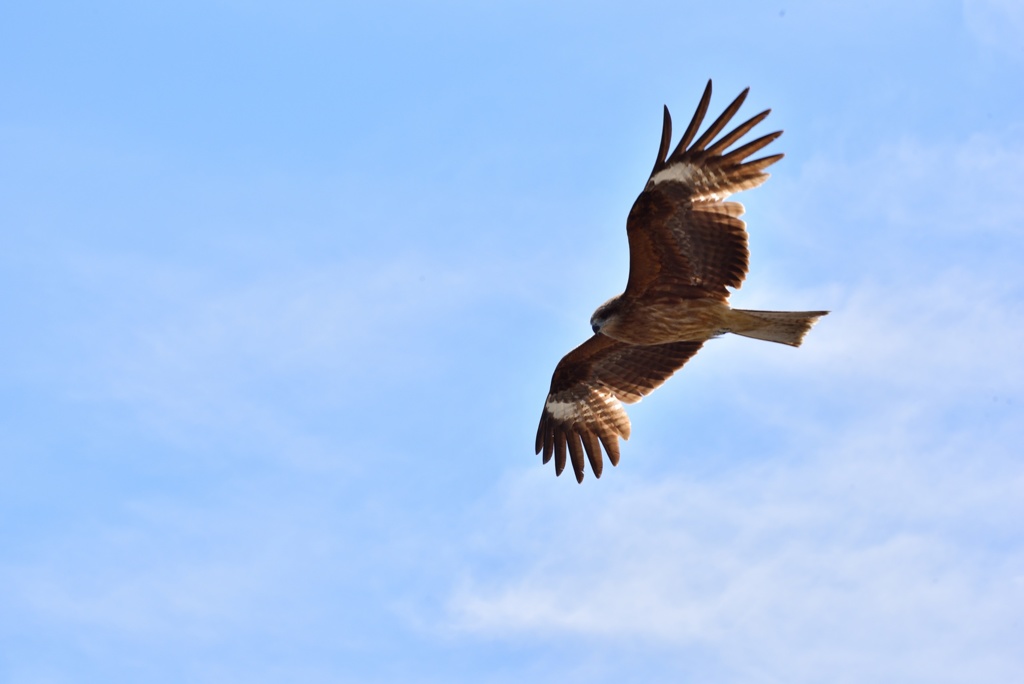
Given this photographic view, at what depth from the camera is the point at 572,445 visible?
Answer: 14914 millimetres

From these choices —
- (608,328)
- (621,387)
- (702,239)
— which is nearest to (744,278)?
(702,239)

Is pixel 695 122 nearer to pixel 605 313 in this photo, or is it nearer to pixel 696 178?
pixel 696 178

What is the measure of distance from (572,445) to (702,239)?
3501 millimetres

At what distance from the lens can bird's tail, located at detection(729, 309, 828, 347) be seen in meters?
12.6

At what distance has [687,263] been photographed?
41.8ft

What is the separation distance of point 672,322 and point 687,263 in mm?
766

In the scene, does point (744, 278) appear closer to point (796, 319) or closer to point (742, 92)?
point (796, 319)

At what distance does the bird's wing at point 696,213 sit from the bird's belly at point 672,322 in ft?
0.48

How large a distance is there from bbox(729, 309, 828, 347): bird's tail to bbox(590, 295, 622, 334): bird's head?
124cm

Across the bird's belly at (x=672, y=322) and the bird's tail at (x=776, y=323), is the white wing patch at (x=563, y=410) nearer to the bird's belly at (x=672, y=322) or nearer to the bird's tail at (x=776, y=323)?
the bird's belly at (x=672, y=322)

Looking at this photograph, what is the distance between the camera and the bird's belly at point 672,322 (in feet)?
42.5

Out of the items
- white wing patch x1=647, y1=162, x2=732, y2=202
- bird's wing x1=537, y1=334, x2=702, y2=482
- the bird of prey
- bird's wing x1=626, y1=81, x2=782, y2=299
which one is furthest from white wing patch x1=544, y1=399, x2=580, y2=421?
white wing patch x1=647, y1=162, x2=732, y2=202

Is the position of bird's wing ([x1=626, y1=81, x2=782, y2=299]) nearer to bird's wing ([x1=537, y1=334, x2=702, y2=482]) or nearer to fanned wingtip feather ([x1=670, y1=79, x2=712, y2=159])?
fanned wingtip feather ([x1=670, y1=79, x2=712, y2=159])

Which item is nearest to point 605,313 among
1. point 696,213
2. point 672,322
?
point 672,322
